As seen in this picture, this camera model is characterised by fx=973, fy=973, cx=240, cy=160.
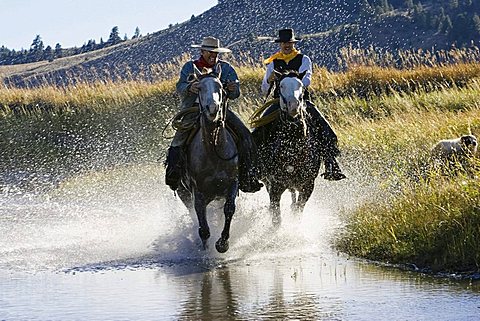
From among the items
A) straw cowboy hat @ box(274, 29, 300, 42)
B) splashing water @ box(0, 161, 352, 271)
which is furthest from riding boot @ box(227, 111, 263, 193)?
straw cowboy hat @ box(274, 29, 300, 42)

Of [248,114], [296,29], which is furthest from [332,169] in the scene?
[296,29]

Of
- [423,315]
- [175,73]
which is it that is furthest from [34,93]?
[423,315]

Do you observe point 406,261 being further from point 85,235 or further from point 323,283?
point 85,235

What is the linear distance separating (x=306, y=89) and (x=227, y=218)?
84.3 inches

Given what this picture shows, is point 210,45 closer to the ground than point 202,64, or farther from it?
farther from it

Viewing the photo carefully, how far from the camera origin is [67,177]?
2289cm

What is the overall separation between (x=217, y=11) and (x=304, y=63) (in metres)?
133

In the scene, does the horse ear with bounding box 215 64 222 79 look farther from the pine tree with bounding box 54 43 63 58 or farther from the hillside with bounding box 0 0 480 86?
the pine tree with bounding box 54 43 63 58

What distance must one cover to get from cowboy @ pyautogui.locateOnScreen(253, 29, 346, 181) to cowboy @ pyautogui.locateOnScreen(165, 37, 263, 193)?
648 millimetres

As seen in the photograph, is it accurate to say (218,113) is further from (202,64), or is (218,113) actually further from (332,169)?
(332,169)

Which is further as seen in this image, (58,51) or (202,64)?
(58,51)

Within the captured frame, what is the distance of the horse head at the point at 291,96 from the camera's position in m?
11.1

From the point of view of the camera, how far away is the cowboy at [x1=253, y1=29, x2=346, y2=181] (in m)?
12.4

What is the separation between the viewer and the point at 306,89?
1235 centimetres
